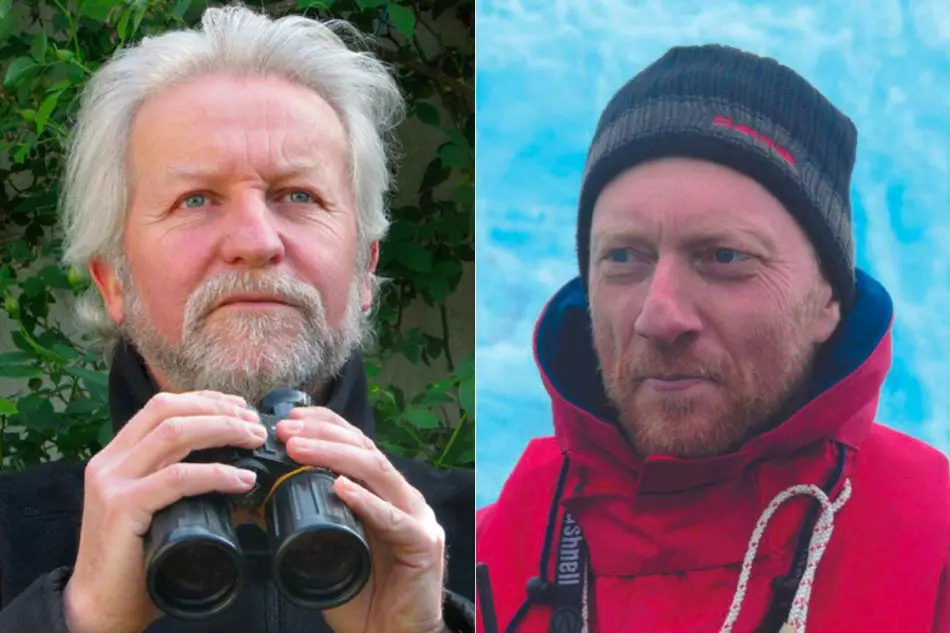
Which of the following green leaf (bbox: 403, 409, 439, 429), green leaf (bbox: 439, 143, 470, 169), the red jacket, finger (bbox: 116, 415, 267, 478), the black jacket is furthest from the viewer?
green leaf (bbox: 439, 143, 470, 169)

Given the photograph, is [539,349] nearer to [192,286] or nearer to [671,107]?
[671,107]

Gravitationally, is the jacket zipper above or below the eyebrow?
below

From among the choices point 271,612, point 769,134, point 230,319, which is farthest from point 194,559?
point 769,134

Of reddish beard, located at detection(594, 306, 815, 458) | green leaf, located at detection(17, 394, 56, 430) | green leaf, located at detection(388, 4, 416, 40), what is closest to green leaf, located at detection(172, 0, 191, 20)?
green leaf, located at detection(388, 4, 416, 40)

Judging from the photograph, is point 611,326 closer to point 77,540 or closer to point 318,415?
point 318,415

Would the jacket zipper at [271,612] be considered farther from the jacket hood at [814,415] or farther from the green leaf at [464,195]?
the green leaf at [464,195]

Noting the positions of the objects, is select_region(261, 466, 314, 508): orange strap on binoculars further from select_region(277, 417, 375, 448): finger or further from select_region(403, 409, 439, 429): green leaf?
select_region(403, 409, 439, 429): green leaf

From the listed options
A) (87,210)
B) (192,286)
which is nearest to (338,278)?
(192,286)
